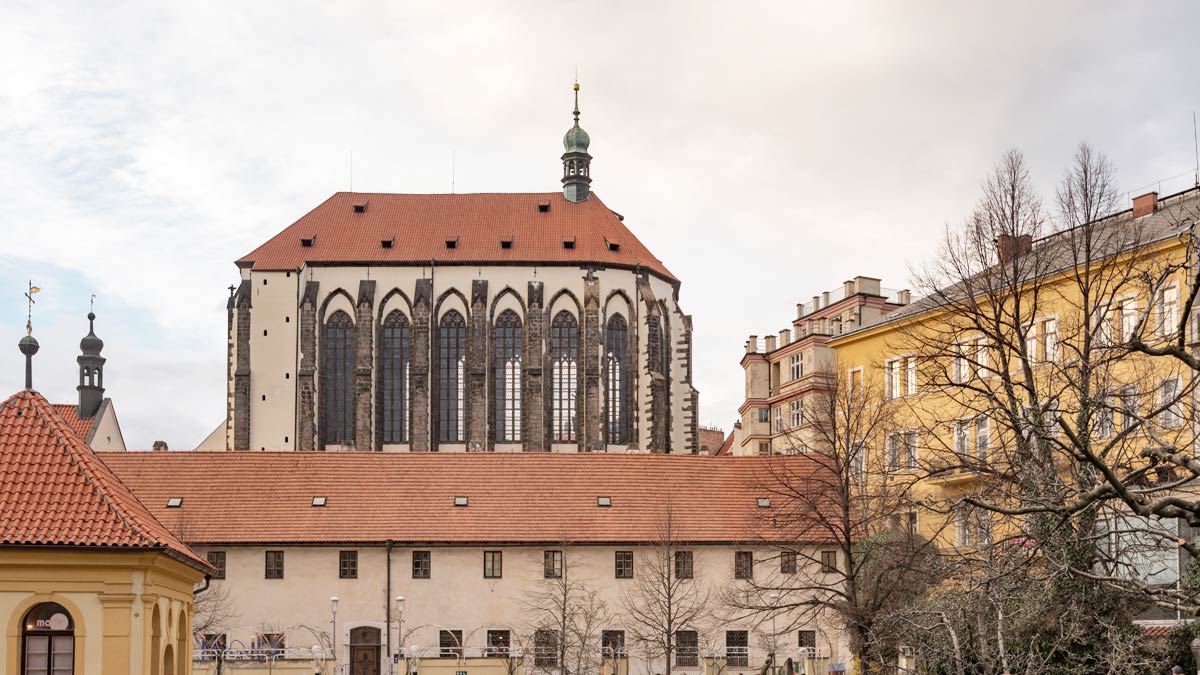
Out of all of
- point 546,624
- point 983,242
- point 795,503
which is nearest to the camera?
point 983,242

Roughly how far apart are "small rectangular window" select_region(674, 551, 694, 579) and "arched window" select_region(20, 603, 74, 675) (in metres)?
32.3

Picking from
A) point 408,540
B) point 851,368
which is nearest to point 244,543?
Answer: point 408,540

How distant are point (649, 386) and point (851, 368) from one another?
2426 centimetres

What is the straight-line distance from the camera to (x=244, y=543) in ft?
167

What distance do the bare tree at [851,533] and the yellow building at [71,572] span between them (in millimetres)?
15730

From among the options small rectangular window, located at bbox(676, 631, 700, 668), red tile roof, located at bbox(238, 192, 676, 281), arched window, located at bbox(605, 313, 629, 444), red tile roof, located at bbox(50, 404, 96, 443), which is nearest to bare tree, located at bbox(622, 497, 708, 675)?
small rectangular window, located at bbox(676, 631, 700, 668)

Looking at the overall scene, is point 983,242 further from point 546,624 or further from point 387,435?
point 387,435

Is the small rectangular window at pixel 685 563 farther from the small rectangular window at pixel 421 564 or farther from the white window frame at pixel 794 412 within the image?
the white window frame at pixel 794 412

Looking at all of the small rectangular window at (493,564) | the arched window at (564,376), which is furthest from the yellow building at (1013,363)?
the arched window at (564,376)

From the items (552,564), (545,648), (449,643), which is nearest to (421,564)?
(449,643)

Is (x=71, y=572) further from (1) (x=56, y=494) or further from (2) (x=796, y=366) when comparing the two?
(2) (x=796, y=366)

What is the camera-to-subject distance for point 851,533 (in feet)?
152

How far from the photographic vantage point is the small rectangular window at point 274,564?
5106 centimetres

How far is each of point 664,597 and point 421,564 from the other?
8624mm
